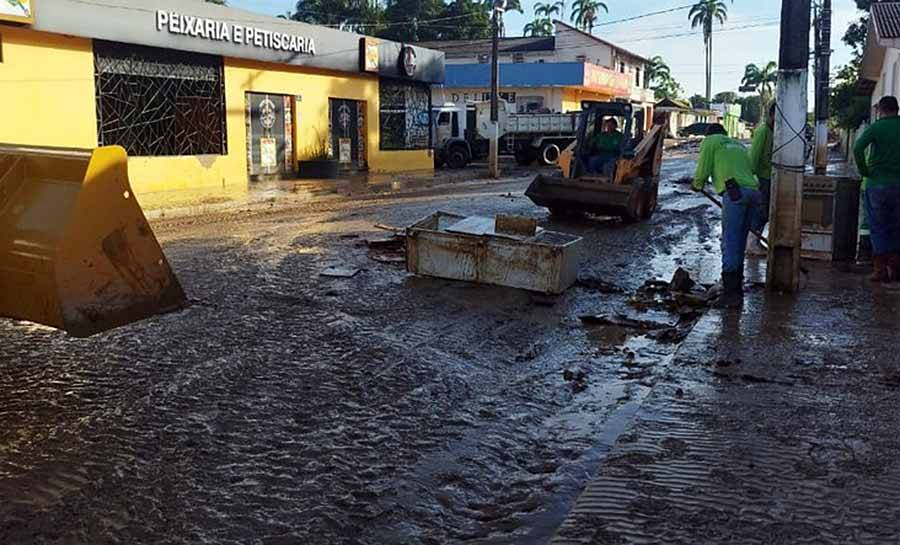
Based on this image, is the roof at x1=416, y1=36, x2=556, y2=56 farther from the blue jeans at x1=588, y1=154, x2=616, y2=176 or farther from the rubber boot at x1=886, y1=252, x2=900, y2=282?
the rubber boot at x1=886, y1=252, x2=900, y2=282

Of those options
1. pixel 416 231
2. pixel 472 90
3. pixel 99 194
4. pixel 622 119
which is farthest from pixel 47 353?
pixel 472 90

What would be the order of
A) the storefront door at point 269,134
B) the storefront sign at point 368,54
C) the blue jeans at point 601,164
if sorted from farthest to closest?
the storefront sign at point 368,54 < the storefront door at point 269,134 < the blue jeans at point 601,164

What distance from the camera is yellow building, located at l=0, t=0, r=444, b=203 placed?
18.5 meters

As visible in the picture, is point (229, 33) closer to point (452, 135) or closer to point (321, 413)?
point (452, 135)

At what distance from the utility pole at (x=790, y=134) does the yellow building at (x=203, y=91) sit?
11.2 meters

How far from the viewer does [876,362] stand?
6082 mm

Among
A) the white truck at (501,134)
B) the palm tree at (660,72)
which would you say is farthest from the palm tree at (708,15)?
the white truck at (501,134)

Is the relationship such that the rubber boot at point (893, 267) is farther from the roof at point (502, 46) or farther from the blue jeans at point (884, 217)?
the roof at point (502, 46)

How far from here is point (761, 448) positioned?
4.51 metres

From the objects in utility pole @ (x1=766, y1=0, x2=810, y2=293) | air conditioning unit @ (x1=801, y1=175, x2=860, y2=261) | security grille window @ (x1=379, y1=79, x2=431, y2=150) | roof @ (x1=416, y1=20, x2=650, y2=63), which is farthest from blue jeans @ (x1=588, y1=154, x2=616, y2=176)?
roof @ (x1=416, y1=20, x2=650, y2=63)

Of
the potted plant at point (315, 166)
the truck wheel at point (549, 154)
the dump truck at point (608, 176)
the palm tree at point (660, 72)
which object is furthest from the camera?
the palm tree at point (660, 72)

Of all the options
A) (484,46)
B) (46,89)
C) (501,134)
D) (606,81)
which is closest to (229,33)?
(46,89)

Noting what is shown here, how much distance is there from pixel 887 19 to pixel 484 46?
49.5 metres

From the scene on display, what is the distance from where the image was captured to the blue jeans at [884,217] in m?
8.71
